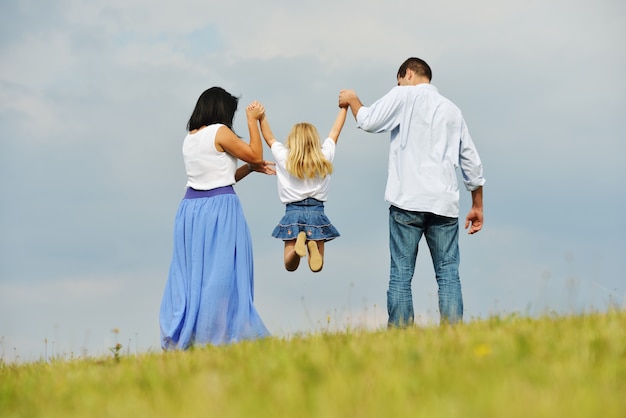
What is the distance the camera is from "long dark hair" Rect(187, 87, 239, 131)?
873cm

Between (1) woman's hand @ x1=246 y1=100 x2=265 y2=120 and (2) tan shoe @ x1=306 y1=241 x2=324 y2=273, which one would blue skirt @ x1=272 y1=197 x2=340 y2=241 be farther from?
(1) woman's hand @ x1=246 y1=100 x2=265 y2=120

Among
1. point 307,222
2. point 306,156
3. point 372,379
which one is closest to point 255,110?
point 306,156

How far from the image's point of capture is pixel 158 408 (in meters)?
4.27

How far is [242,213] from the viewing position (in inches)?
346

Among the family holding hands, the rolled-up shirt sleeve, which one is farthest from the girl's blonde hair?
the rolled-up shirt sleeve

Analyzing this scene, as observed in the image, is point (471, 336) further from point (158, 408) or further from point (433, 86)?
point (433, 86)

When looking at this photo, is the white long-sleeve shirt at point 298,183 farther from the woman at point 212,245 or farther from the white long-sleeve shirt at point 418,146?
the white long-sleeve shirt at point 418,146

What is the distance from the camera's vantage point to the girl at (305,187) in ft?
30.9

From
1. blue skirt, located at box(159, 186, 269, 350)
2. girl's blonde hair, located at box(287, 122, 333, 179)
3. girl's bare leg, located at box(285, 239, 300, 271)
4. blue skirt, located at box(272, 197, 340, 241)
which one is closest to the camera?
blue skirt, located at box(159, 186, 269, 350)

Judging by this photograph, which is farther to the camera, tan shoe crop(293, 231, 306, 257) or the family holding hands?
tan shoe crop(293, 231, 306, 257)

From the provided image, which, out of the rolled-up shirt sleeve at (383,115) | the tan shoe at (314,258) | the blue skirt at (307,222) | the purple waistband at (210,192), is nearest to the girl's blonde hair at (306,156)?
the blue skirt at (307,222)

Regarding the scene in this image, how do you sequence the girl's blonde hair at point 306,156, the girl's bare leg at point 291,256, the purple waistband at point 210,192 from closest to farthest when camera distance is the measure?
the purple waistband at point 210,192 → the girl's blonde hair at point 306,156 → the girl's bare leg at point 291,256

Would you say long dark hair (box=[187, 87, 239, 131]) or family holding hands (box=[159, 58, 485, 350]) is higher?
long dark hair (box=[187, 87, 239, 131])

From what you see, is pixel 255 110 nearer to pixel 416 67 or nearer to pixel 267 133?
pixel 267 133
